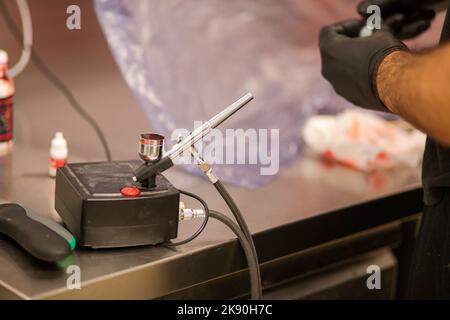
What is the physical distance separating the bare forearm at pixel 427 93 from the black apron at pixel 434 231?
156 millimetres

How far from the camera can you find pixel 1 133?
1.31 meters

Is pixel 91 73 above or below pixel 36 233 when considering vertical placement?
above

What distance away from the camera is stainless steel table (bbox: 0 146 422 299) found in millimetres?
921

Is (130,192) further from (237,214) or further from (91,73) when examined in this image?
(91,73)

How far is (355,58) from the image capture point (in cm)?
116

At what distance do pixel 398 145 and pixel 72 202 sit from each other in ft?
2.30

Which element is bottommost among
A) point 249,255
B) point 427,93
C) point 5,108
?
point 249,255

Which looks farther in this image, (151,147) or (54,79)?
(54,79)

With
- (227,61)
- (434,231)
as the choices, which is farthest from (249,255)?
(227,61)

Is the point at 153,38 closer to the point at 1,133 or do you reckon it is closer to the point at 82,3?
the point at 1,133

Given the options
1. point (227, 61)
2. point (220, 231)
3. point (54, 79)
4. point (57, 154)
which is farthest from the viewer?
point (54, 79)

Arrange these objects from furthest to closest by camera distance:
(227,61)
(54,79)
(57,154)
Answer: (54,79)
(227,61)
(57,154)

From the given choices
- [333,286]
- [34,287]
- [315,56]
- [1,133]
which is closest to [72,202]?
[34,287]

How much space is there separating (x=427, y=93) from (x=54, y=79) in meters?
0.94
